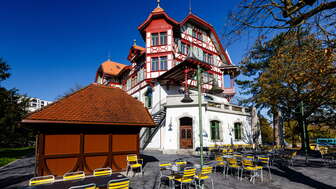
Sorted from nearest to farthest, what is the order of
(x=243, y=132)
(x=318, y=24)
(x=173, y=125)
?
(x=318, y=24)
(x=173, y=125)
(x=243, y=132)

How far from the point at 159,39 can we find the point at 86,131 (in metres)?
15.9

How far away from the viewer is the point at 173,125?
52.2 feet

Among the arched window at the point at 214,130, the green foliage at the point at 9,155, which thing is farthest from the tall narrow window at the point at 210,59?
the green foliage at the point at 9,155

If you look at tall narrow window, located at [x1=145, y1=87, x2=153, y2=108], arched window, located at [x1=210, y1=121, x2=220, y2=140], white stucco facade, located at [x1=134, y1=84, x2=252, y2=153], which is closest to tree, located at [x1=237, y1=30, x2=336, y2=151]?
white stucco facade, located at [x1=134, y1=84, x2=252, y2=153]

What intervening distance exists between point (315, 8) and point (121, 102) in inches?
323

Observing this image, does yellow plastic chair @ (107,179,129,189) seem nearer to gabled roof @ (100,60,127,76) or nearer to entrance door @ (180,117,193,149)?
entrance door @ (180,117,193,149)

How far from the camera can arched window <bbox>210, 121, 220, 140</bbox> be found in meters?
16.6

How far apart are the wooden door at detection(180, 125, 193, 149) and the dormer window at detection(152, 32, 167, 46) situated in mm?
10620

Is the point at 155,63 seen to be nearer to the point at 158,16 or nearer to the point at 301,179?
the point at 158,16

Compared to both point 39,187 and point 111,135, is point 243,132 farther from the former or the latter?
point 39,187

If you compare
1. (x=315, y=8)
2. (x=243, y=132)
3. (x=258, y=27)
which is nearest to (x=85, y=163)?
(x=258, y=27)

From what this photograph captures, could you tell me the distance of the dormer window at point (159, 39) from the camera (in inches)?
808

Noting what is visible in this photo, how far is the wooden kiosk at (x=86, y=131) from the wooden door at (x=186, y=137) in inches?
310

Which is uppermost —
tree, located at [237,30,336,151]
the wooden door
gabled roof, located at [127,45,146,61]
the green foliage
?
gabled roof, located at [127,45,146,61]
